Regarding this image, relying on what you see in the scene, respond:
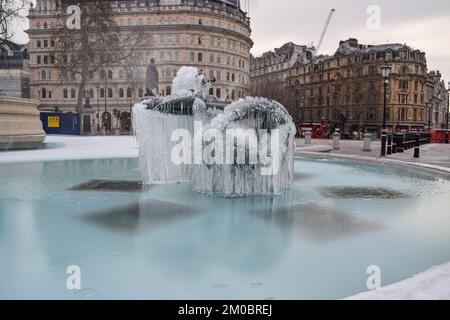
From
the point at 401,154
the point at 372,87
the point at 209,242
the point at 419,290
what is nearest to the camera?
the point at 419,290

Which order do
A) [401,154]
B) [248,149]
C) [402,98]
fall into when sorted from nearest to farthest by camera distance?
[248,149] → [401,154] → [402,98]

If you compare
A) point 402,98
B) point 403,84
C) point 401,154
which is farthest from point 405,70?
point 401,154

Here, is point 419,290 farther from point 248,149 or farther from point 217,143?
point 217,143

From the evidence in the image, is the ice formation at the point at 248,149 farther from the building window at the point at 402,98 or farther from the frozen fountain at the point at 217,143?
the building window at the point at 402,98

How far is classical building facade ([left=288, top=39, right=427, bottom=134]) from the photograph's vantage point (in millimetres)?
68938

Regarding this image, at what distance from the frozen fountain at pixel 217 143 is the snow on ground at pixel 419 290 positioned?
4.87 m

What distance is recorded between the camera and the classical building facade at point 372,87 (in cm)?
6894

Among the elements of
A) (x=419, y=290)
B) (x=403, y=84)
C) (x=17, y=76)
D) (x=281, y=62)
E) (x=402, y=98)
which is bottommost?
(x=419, y=290)

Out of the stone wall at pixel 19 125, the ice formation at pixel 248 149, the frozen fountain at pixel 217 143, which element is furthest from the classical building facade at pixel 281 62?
the ice formation at pixel 248 149

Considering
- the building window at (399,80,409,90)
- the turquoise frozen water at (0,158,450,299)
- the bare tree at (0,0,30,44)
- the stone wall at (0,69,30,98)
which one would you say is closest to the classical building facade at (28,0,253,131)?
the stone wall at (0,69,30,98)

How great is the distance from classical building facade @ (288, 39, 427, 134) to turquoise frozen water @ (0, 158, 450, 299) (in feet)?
201

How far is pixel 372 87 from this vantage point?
68.4m

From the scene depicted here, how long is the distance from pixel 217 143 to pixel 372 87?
2600 inches

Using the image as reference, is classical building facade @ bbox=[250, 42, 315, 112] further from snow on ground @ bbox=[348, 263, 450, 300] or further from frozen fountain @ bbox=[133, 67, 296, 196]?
snow on ground @ bbox=[348, 263, 450, 300]
